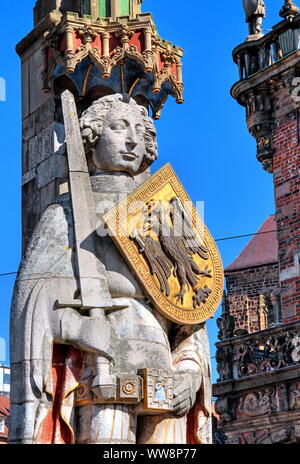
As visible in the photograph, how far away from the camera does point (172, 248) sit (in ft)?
23.0

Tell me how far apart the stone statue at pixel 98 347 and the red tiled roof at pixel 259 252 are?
25.2 meters

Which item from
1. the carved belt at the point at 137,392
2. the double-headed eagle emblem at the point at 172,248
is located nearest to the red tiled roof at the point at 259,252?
the double-headed eagle emblem at the point at 172,248

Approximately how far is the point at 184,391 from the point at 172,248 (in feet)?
2.83

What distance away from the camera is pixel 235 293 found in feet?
107

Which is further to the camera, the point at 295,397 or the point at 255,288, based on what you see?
the point at 255,288

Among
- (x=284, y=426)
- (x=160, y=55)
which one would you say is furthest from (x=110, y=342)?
(x=284, y=426)

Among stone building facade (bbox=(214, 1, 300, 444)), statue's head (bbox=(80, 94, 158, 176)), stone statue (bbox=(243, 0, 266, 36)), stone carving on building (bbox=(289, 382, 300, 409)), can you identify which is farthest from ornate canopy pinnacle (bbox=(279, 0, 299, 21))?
statue's head (bbox=(80, 94, 158, 176))

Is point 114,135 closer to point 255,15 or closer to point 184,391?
point 184,391

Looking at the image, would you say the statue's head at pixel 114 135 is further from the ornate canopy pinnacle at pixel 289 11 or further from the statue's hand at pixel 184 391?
the ornate canopy pinnacle at pixel 289 11

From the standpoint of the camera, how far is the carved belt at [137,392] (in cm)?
648

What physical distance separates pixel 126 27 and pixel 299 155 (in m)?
14.0

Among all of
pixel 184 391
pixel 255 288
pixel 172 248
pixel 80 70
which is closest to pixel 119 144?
pixel 172 248

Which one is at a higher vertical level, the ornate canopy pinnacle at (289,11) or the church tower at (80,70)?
the ornate canopy pinnacle at (289,11)
